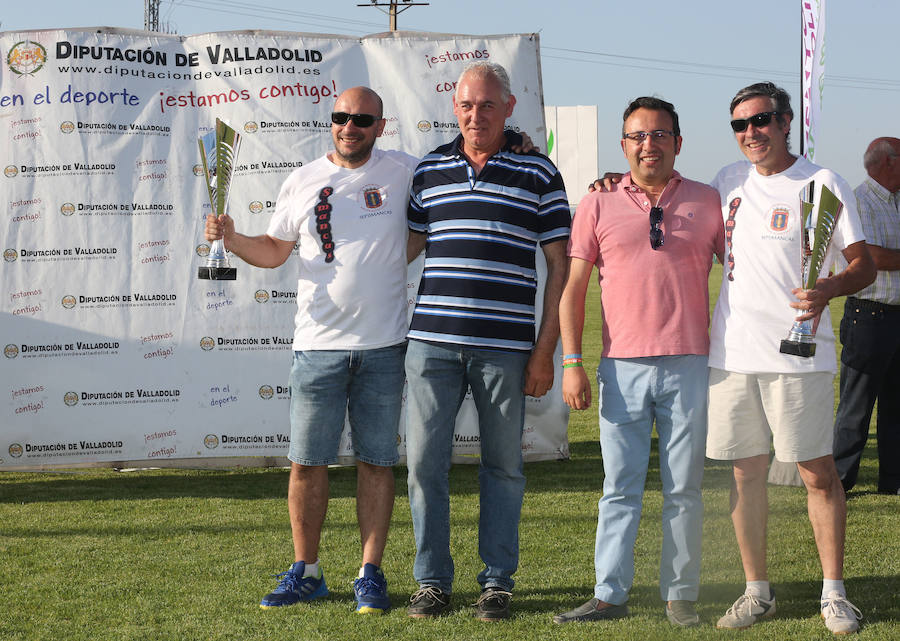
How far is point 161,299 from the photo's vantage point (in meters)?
6.44

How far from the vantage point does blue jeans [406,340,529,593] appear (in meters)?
3.73

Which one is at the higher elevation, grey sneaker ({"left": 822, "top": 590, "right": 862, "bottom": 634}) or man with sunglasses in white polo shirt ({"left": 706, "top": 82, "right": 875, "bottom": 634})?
man with sunglasses in white polo shirt ({"left": 706, "top": 82, "right": 875, "bottom": 634})

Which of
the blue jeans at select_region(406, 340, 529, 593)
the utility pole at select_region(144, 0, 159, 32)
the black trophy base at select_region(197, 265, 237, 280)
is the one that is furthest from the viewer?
the utility pole at select_region(144, 0, 159, 32)

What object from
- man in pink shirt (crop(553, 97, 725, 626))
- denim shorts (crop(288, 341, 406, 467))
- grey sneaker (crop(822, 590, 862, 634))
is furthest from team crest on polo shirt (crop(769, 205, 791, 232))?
denim shorts (crop(288, 341, 406, 467))

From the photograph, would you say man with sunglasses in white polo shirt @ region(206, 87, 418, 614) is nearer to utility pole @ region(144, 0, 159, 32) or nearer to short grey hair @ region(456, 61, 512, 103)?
short grey hair @ region(456, 61, 512, 103)

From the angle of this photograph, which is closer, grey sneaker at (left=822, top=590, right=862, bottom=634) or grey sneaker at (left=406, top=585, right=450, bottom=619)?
grey sneaker at (left=822, top=590, right=862, bottom=634)

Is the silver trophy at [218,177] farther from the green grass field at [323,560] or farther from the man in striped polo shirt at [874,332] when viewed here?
the man in striped polo shirt at [874,332]

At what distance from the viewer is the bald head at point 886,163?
5.74 m

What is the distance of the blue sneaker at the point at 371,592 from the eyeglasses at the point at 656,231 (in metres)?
1.71

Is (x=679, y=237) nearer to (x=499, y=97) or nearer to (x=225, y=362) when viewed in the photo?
(x=499, y=97)

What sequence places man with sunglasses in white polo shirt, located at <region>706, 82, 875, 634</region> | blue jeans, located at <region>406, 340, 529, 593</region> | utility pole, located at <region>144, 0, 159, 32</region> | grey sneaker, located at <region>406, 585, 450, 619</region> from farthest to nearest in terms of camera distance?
1. utility pole, located at <region>144, 0, 159, 32</region>
2. grey sneaker, located at <region>406, 585, 450, 619</region>
3. blue jeans, located at <region>406, 340, 529, 593</region>
4. man with sunglasses in white polo shirt, located at <region>706, 82, 875, 634</region>

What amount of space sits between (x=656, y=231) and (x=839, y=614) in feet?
5.13

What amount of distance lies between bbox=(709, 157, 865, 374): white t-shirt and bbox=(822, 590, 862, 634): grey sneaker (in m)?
0.88

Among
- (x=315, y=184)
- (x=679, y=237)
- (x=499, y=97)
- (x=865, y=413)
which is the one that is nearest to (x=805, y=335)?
(x=679, y=237)
